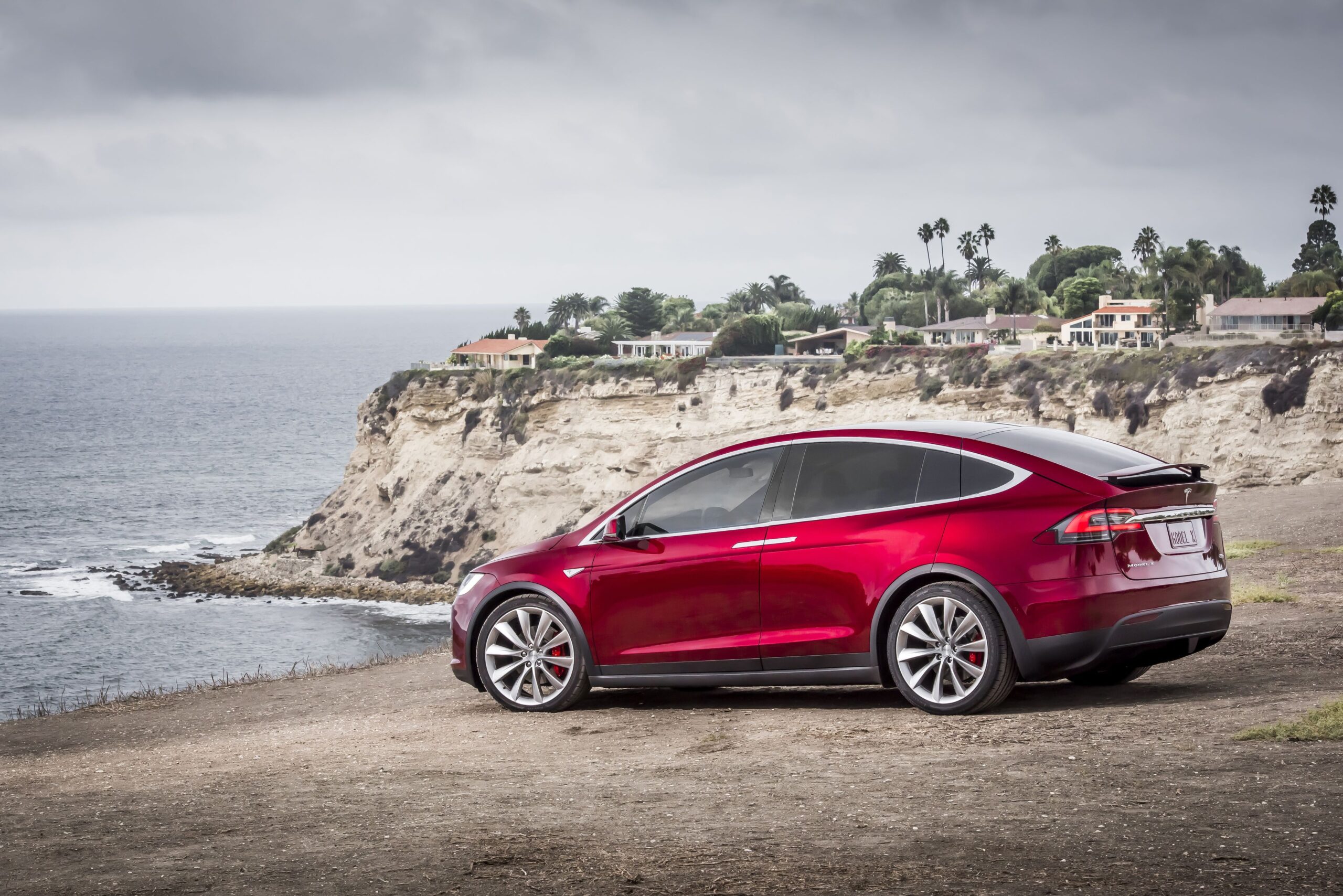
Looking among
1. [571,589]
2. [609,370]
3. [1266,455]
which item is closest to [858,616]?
[571,589]

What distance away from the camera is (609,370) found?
206 ft

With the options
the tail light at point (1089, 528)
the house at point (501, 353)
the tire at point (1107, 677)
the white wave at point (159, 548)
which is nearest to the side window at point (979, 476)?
the tail light at point (1089, 528)

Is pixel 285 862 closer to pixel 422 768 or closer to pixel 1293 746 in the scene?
pixel 422 768

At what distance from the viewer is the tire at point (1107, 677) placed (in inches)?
332

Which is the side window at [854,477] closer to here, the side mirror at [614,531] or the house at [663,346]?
the side mirror at [614,531]

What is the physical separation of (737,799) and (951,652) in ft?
6.94

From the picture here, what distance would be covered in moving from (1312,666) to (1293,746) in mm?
2727

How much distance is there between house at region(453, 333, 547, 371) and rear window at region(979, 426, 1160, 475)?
7455cm

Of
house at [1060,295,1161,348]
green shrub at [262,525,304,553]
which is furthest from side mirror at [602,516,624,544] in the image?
house at [1060,295,1161,348]

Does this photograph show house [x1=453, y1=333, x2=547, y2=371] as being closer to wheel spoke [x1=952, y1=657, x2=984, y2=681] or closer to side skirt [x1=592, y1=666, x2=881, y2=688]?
side skirt [x1=592, y1=666, x2=881, y2=688]

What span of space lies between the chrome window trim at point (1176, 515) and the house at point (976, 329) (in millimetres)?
86128

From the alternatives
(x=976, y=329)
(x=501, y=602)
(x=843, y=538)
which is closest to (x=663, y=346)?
(x=976, y=329)

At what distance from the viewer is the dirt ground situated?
4.56 metres

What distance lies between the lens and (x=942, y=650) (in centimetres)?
737
